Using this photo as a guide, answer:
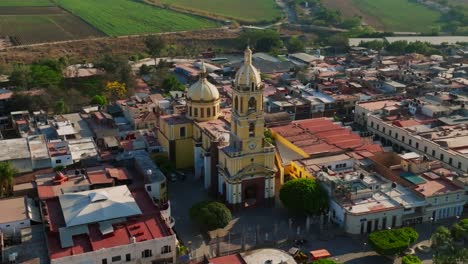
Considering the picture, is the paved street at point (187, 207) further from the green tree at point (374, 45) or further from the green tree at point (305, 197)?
the green tree at point (374, 45)

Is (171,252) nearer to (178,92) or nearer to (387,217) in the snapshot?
(387,217)

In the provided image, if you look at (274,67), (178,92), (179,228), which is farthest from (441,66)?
(179,228)

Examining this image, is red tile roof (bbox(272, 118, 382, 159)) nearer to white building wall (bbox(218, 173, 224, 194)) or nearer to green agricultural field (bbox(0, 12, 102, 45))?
white building wall (bbox(218, 173, 224, 194))

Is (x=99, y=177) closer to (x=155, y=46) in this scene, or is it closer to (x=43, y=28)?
(x=155, y=46)

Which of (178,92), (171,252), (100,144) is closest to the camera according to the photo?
(171,252)

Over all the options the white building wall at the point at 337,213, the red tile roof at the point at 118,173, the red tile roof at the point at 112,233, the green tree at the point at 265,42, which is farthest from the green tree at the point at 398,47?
the red tile roof at the point at 112,233
